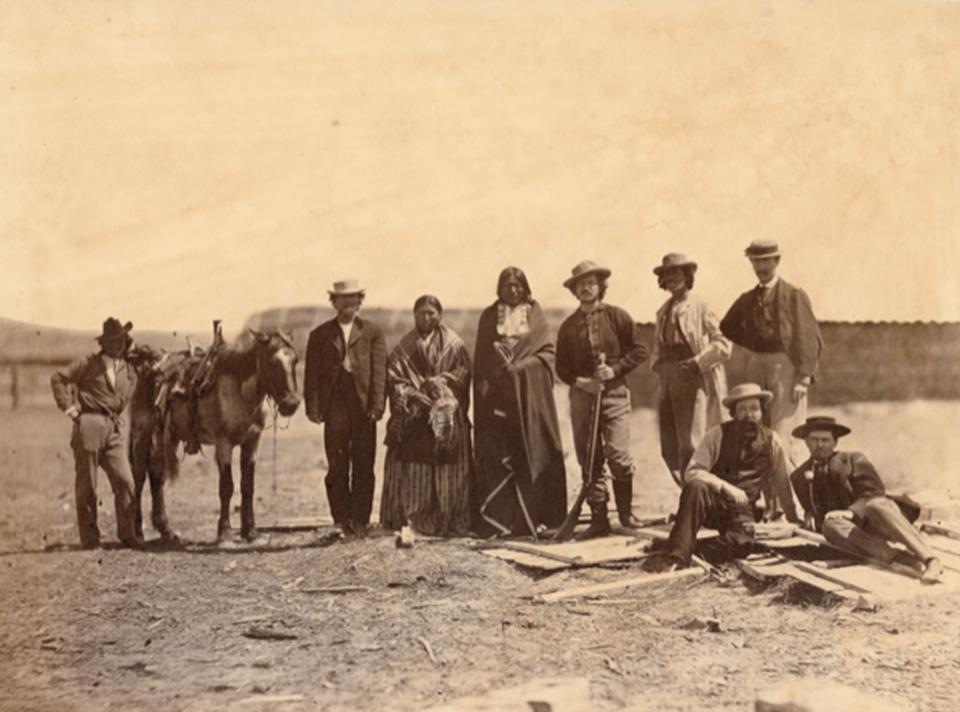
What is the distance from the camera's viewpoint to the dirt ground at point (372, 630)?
4871mm

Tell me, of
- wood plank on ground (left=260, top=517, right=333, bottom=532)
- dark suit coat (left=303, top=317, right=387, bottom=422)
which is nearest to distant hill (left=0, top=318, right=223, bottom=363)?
dark suit coat (left=303, top=317, right=387, bottom=422)

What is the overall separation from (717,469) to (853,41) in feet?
8.12

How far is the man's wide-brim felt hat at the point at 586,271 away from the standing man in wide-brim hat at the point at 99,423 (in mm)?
2336

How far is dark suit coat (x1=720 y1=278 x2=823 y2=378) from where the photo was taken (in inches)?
225

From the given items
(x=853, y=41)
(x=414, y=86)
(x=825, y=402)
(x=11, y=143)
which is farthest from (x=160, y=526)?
(x=853, y=41)

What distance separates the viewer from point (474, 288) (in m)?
5.71

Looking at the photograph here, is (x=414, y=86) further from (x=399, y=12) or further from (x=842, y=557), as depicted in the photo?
(x=842, y=557)

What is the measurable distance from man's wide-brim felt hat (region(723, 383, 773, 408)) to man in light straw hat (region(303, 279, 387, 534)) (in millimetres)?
1825

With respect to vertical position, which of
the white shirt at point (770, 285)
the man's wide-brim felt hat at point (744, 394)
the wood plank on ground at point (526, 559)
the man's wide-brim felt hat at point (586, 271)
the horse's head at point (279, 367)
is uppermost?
the man's wide-brim felt hat at point (586, 271)

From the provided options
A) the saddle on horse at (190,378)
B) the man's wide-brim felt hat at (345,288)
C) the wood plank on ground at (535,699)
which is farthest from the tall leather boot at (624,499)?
the saddle on horse at (190,378)

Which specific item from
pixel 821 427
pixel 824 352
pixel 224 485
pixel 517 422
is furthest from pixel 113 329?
pixel 824 352

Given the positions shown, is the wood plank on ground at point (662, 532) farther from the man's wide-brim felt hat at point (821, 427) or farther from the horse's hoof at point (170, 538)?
the horse's hoof at point (170, 538)

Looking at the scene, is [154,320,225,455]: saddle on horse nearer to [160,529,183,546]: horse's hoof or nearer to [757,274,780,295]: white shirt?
[160,529,183,546]: horse's hoof

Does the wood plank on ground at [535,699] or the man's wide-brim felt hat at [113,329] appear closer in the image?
the wood plank on ground at [535,699]
